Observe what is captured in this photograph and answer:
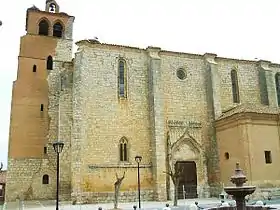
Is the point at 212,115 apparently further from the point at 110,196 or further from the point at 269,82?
the point at 110,196

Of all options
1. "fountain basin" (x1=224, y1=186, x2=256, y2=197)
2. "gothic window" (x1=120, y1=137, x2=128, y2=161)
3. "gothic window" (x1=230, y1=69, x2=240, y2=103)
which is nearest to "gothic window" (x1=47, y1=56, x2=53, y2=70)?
"gothic window" (x1=120, y1=137, x2=128, y2=161)

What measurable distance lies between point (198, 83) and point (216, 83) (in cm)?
138

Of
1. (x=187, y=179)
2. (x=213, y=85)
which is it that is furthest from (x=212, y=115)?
(x=187, y=179)

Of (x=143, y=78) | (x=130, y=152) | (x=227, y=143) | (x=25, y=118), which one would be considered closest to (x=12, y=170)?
(x=25, y=118)

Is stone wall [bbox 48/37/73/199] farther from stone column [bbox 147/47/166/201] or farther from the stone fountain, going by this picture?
the stone fountain

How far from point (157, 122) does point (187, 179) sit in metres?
5.04

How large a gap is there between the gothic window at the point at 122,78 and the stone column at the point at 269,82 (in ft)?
38.6

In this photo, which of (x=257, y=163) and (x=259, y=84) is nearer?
(x=257, y=163)

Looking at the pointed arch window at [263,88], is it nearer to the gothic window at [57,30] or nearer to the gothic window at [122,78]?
the gothic window at [122,78]

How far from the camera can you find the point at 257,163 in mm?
21125

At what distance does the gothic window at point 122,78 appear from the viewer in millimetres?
23906

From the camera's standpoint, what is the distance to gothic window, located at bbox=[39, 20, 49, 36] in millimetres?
26609

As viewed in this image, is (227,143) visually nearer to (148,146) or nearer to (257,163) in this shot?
(257,163)

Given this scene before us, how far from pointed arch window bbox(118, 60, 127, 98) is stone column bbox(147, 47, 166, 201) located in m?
1.88
